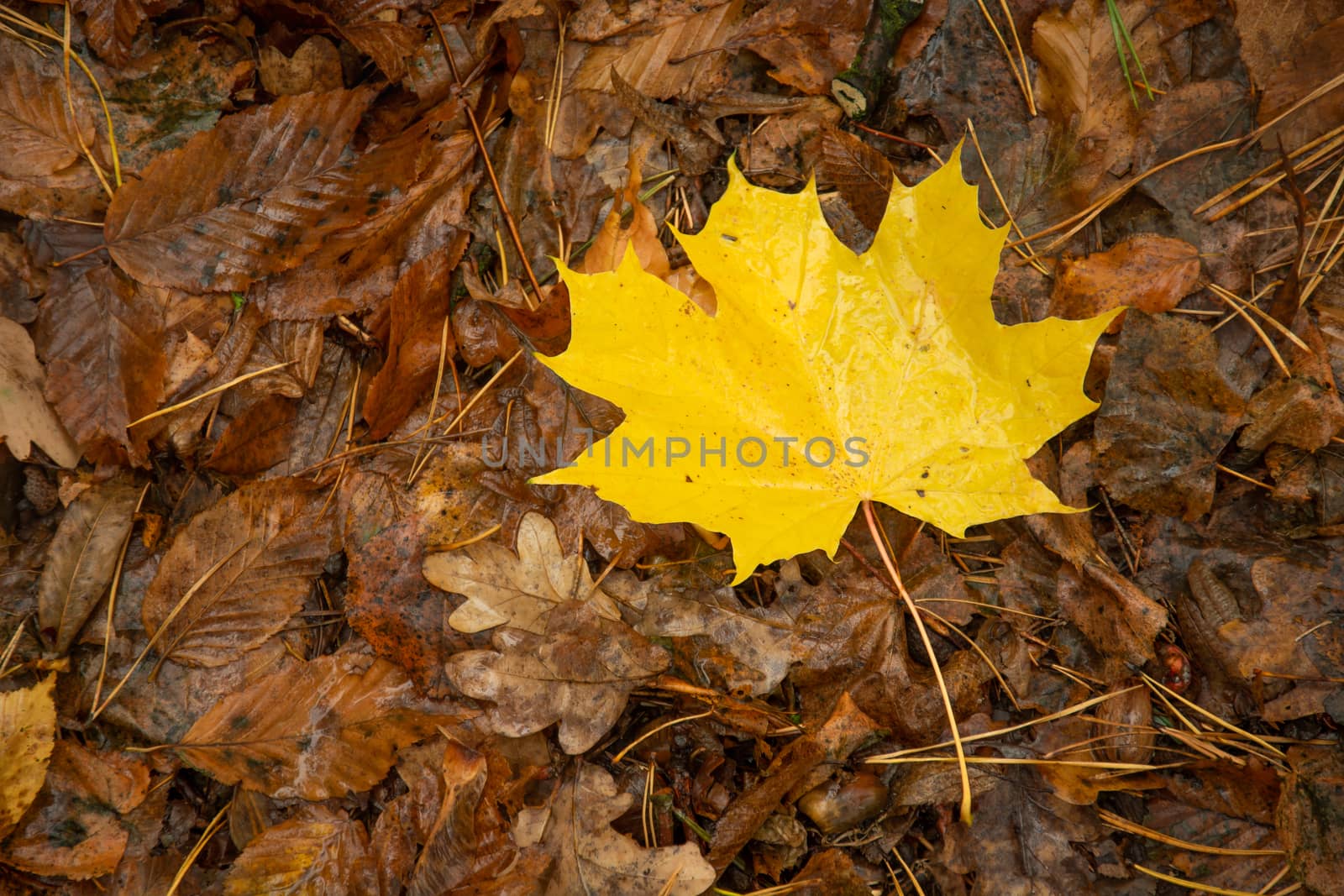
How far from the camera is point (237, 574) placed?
1799 mm

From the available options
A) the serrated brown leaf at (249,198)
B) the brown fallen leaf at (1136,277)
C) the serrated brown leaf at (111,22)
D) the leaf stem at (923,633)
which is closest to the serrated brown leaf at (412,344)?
the serrated brown leaf at (249,198)

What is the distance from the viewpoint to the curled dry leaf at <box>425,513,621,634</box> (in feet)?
5.61

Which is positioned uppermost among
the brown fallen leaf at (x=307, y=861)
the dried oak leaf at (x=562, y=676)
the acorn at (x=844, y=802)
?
the dried oak leaf at (x=562, y=676)

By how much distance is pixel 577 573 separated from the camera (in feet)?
5.77

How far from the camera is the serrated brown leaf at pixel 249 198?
1812 millimetres

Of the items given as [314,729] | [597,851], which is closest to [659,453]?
[597,851]

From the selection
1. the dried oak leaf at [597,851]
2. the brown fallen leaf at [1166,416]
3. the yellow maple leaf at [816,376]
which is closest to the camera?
the yellow maple leaf at [816,376]

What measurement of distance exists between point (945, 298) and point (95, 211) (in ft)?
6.49

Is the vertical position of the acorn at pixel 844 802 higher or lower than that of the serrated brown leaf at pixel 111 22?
lower

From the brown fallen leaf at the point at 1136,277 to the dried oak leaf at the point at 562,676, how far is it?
127 cm

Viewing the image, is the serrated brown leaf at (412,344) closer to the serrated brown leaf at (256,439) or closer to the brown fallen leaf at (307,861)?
the serrated brown leaf at (256,439)

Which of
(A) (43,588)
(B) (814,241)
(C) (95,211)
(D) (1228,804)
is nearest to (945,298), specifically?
(B) (814,241)

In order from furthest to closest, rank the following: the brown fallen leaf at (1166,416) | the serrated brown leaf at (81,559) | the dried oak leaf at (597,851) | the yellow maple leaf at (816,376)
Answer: the serrated brown leaf at (81,559)
the brown fallen leaf at (1166,416)
the dried oak leaf at (597,851)
the yellow maple leaf at (816,376)

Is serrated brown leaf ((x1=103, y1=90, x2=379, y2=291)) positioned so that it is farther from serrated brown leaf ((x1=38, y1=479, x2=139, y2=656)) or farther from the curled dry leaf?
the curled dry leaf
